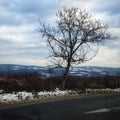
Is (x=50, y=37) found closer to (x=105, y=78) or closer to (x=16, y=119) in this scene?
(x=105, y=78)

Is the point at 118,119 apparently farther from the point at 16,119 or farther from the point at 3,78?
the point at 3,78

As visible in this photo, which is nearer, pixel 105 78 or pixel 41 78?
pixel 41 78

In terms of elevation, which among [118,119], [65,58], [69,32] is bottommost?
[118,119]

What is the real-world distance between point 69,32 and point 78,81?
300 inches

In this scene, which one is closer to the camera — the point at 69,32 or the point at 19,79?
the point at 69,32

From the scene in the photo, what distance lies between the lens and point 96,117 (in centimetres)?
1568

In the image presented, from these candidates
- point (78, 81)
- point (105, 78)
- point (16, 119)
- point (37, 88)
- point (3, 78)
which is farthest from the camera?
point (105, 78)

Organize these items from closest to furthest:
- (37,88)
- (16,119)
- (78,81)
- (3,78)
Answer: (16,119), (37,88), (3,78), (78,81)

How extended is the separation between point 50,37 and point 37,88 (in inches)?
202

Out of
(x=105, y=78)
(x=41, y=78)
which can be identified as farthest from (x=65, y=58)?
(x=105, y=78)

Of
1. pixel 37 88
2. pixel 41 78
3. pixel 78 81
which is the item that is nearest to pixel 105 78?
pixel 78 81

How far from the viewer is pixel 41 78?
37.7 metres

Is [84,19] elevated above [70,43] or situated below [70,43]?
above

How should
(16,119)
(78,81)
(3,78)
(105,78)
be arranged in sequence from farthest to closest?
(105,78) → (78,81) → (3,78) → (16,119)
